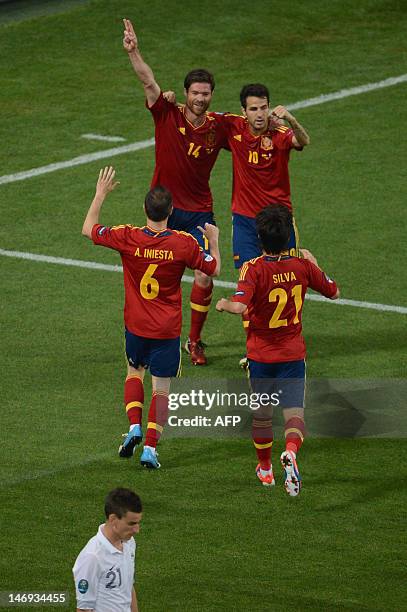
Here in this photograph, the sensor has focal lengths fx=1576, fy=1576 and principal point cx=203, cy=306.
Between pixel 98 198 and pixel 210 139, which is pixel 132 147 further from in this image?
pixel 98 198

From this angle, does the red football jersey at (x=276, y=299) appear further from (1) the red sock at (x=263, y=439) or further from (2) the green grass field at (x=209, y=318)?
(2) the green grass field at (x=209, y=318)

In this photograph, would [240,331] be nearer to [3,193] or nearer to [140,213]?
[140,213]

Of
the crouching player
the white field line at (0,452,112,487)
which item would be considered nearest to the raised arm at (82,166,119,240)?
the crouching player

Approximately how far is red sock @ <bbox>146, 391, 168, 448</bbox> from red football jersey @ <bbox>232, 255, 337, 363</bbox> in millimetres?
939

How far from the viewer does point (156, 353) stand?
39.1 ft

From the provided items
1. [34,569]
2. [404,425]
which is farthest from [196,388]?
[34,569]

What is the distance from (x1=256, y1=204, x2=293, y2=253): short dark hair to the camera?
36.1 ft

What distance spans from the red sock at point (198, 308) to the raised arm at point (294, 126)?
167 centimetres

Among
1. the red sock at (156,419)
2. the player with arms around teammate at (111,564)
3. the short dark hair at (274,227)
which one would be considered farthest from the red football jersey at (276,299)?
the player with arms around teammate at (111,564)

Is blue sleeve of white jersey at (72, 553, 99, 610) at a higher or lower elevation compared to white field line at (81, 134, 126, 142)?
higher

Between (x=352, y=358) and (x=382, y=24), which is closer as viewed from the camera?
(x=352, y=358)

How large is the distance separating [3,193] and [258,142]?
6.15 m

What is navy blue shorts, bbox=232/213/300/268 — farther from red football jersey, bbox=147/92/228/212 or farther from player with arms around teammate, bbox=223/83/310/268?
red football jersey, bbox=147/92/228/212

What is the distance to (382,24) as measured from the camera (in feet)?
84.4
